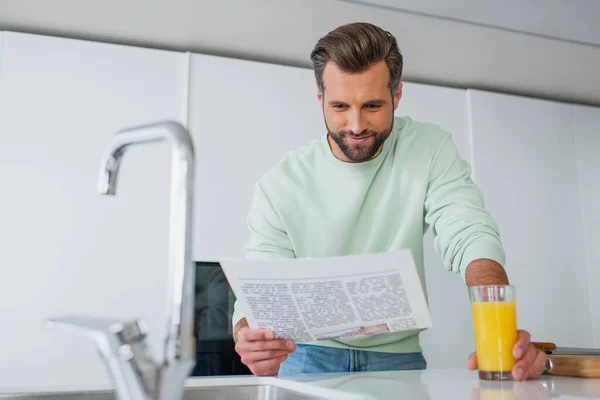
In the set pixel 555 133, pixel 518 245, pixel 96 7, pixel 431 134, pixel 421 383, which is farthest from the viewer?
pixel 555 133

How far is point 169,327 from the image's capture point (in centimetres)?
51

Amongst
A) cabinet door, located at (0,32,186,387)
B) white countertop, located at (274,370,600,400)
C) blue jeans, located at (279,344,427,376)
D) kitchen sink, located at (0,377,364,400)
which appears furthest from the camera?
cabinet door, located at (0,32,186,387)

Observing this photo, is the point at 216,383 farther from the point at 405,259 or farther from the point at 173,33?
the point at 173,33

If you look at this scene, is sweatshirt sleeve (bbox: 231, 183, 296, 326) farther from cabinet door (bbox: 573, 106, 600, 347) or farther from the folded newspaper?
cabinet door (bbox: 573, 106, 600, 347)

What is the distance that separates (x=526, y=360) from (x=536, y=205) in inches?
79.5

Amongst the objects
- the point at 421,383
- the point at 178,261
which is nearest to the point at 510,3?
the point at 421,383

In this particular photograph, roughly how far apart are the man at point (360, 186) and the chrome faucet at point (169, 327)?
810mm

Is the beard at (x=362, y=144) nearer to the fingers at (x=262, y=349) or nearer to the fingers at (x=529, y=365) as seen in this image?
the fingers at (x=262, y=349)

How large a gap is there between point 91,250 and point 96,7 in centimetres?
82

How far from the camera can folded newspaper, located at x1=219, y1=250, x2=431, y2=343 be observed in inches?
35.6

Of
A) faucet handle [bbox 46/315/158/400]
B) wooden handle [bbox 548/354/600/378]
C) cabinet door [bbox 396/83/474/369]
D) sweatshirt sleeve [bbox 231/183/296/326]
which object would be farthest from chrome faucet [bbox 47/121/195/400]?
cabinet door [bbox 396/83/474/369]

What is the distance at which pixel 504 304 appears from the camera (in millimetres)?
919

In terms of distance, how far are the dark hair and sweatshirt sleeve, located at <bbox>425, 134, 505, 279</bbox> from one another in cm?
23

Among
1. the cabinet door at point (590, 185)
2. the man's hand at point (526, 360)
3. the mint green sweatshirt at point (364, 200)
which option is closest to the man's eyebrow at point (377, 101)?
the mint green sweatshirt at point (364, 200)
